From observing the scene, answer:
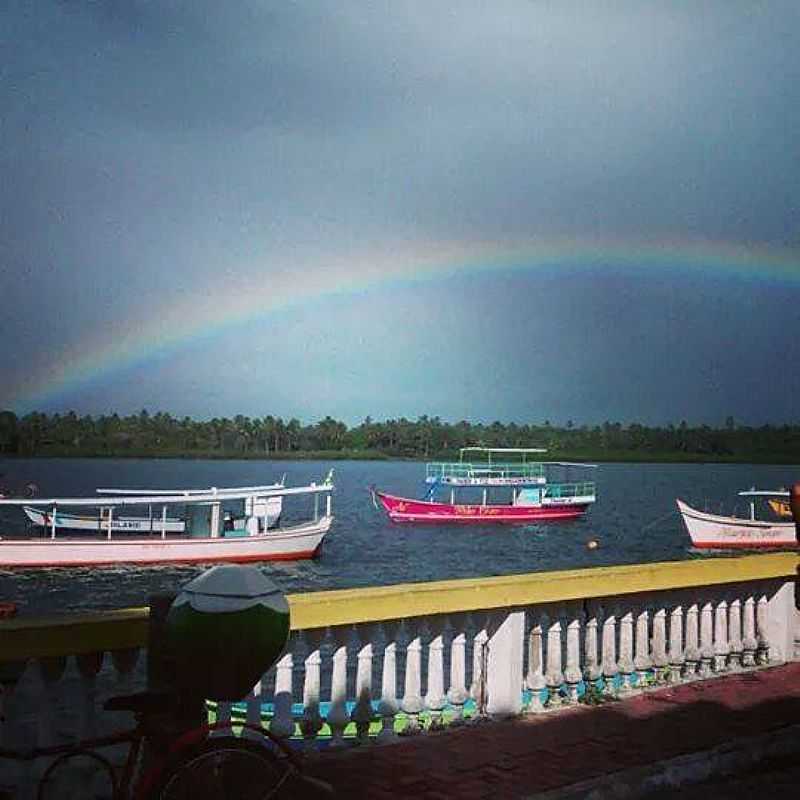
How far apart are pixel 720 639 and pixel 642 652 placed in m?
1.04

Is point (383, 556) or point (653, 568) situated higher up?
point (653, 568)

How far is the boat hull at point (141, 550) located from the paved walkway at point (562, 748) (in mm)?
45394

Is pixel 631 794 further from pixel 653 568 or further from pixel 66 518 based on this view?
pixel 66 518

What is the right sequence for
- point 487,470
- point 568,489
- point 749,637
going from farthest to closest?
point 568,489
point 487,470
point 749,637

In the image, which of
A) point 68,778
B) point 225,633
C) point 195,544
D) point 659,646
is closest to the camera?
point 225,633

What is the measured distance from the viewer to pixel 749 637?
364 inches

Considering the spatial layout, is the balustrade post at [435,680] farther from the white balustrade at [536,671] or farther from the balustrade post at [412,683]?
the white balustrade at [536,671]

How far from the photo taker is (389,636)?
6664 mm

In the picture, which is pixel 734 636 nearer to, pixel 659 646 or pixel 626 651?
pixel 659 646

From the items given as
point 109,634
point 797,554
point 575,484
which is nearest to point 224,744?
point 109,634

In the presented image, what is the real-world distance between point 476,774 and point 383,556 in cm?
6330

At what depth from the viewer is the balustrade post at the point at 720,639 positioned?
8.87 m

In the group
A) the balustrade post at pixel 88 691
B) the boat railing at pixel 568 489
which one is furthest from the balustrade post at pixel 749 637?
the boat railing at pixel 568 489

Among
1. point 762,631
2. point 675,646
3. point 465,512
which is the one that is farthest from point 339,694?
point 465,512
